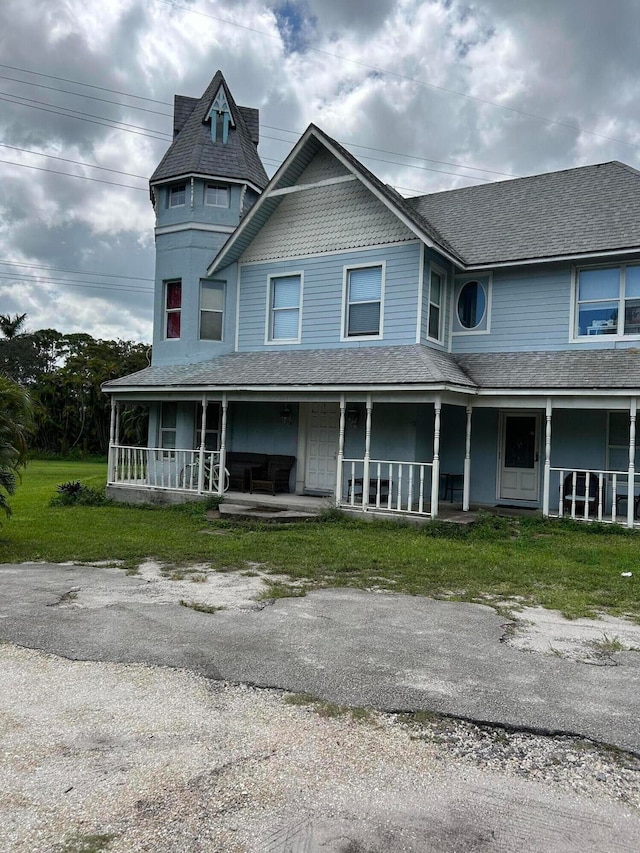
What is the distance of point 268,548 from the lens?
10.5m

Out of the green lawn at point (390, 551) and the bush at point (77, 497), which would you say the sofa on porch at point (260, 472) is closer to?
the green lawn at point (390, 551)

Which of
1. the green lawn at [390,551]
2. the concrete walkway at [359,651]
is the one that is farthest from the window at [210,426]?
the concrete walkway at [359,651]

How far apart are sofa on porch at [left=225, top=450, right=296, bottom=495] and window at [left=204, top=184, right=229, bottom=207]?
21.9 ft

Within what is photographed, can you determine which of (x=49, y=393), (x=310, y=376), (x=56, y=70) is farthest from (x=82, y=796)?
(x=49, y=393)

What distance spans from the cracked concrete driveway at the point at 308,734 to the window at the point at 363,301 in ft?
30.8

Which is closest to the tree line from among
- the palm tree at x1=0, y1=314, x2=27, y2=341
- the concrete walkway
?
the palm tree at x1=0, y1=314, x2=27, y2=341

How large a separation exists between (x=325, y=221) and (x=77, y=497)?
29.3ft

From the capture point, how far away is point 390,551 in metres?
10.2

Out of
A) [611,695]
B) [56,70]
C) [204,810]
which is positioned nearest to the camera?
[204,810]

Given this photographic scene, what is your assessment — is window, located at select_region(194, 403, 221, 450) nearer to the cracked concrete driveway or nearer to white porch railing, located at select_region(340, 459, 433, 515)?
white porch railing, located at select_region(340, 459, 433, 515)

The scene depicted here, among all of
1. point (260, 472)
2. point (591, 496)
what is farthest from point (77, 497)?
point (591, 496)

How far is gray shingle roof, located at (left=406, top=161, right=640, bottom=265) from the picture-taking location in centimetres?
1399

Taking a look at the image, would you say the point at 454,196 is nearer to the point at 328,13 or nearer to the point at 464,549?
the point at 328,13

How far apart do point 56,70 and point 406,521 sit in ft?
70.8
